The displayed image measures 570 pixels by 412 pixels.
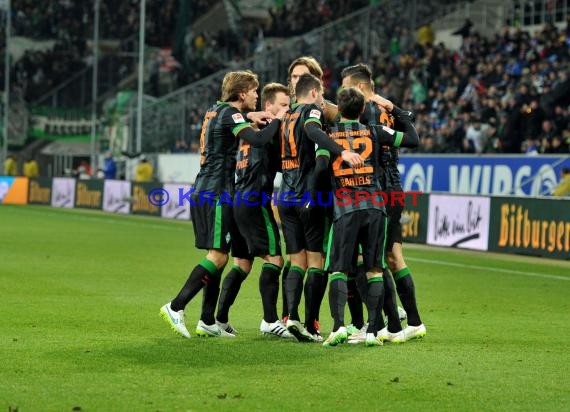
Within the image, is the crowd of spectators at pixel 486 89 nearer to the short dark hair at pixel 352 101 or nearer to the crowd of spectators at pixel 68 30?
the short dark hair at pixel 352 101

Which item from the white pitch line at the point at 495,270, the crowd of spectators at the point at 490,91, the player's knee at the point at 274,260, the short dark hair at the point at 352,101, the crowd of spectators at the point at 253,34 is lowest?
the white pitch line at the point at 495,270

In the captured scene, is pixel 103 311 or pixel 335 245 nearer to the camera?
pixel 335 245

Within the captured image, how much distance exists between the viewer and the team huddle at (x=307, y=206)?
975 cm

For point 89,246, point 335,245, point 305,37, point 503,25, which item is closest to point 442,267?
point 89,246

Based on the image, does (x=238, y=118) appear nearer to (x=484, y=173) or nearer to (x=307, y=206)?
(x=307, y=206)

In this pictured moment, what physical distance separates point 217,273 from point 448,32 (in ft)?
102

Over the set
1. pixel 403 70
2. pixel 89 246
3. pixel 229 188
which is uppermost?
pixel 403 70

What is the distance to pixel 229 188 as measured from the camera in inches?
412

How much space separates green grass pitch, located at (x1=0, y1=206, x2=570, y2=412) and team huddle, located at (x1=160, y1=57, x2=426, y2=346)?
342 millimetres

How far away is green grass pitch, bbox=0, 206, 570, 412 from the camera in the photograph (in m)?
7.39

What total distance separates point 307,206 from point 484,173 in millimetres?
18650

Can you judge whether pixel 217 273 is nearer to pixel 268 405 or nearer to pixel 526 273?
pixel 268 405

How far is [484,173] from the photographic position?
28125 mm

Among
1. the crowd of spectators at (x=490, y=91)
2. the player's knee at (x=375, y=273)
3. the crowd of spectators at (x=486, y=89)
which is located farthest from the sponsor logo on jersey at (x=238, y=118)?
the crowd of spectators at (x=486, y=89)
